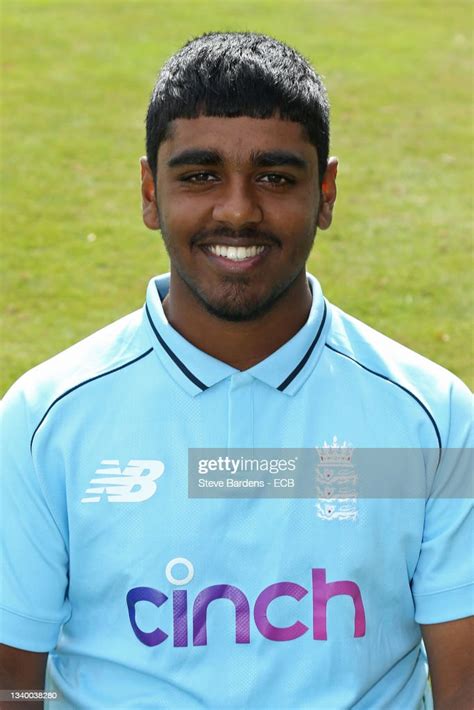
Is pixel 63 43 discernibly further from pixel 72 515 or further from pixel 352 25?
pixel 72 515

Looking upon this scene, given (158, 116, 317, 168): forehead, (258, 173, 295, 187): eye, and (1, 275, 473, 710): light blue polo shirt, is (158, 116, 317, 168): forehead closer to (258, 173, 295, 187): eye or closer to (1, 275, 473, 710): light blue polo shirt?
(258, 173, 295, 187): eye

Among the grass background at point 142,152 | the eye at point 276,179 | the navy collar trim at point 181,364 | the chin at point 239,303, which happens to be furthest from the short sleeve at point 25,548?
the grass background at point 142,152

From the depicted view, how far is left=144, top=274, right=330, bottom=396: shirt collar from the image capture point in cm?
269

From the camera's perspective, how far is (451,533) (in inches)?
106

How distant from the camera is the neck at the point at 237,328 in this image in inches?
108

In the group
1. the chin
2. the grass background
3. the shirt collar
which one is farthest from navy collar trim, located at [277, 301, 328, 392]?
the grass background

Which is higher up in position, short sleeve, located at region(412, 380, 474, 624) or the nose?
the nose

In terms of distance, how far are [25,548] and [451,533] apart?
0.89 metres

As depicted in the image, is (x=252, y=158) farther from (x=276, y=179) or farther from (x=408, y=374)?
(x=408, y=374)

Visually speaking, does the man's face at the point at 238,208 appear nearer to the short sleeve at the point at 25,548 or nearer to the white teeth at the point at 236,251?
the white teeth at the point at 236,251

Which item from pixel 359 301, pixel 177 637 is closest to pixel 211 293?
pixel 177 637

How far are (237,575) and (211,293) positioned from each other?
58 centimetres

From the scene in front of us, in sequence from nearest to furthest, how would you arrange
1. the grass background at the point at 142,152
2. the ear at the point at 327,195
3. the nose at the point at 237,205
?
the nose at the point at 237,205 < the ear at the point at 327,195 < the grass background at the point at 142,152

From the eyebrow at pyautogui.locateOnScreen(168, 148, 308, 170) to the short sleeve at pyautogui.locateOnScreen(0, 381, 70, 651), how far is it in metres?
0.60
